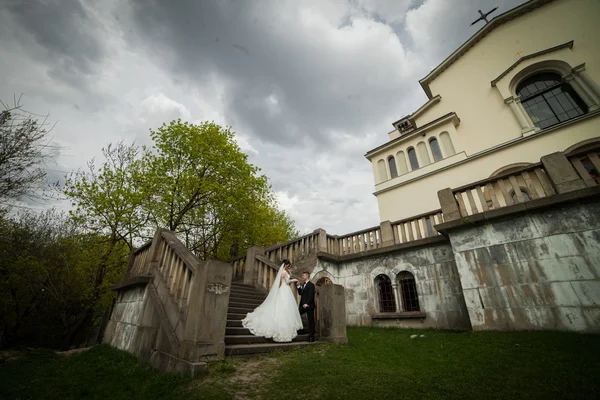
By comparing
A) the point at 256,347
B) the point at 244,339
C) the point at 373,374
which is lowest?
the point at 373,374

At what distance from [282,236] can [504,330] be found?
18222mm

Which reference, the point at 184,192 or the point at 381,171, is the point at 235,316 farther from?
the point at 381,171

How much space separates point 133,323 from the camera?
692 cm

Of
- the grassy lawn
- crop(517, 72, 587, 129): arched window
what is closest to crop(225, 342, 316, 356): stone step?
the grassy lawn

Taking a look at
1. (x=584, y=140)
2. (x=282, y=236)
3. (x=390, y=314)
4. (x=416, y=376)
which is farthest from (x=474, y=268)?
(x=282, y=236)

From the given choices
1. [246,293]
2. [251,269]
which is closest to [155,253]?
[246,293]

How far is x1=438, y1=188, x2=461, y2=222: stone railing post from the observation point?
7672mm

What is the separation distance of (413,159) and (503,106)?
5.94 m

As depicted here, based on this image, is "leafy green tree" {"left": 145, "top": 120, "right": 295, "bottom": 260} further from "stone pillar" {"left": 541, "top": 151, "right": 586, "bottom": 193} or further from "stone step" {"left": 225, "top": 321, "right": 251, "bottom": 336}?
"stone pillar" {"left": 541, "top": 151, "right": 586, "bottom": 193}

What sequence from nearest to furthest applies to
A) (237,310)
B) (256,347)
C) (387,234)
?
1. (256,347)
2. (237,310)
3. (387,234)

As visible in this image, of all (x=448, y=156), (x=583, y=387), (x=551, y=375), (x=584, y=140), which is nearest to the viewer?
(x=583, y=387)

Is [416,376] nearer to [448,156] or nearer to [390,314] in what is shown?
[390,314]

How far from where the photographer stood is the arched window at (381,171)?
1936 centimetres

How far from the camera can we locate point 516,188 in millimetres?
7078
